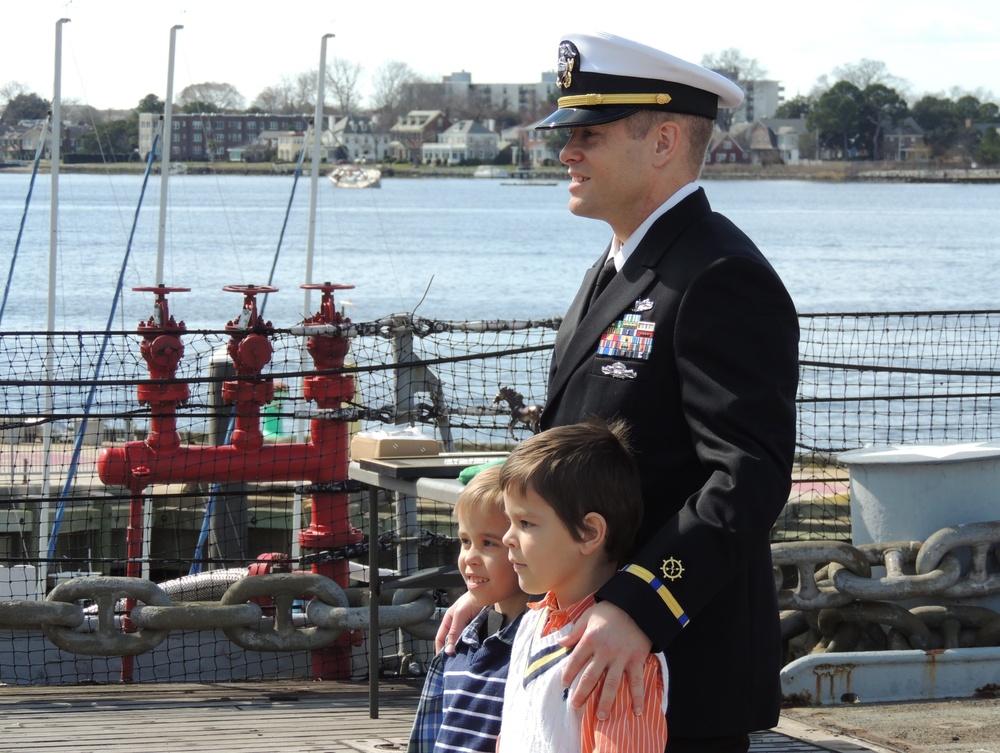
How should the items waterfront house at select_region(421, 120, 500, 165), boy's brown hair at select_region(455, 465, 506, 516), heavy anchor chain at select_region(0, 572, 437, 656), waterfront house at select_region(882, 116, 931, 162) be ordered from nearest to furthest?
boy's brown hair at select_region(455, 465, 506, 516) < heavy anchor chain at select_region(0, 572, 437, 656) < waterfront house at select_region(882, 116, 931, 162) < waterfront house at select_region(421, 120, 500, 165)

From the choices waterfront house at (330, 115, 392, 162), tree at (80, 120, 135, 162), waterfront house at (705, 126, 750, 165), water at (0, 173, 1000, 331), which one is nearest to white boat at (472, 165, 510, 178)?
waterfront house at (330, 115, 392, 162)

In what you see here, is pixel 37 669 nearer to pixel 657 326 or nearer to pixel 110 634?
pixel 110 634

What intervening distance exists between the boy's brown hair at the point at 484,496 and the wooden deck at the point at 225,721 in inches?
62.8

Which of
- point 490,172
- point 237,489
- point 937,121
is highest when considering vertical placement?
point 937,121

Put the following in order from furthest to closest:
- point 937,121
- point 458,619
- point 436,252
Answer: point 937,121 < point 436,252 < point 458,619

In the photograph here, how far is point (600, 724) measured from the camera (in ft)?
6.41

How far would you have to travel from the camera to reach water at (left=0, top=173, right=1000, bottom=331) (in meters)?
39.8

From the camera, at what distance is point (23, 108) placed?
104 feet

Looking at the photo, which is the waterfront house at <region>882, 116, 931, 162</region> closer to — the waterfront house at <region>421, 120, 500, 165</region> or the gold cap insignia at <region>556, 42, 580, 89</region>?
the waterfront house at <region>421, 120, 500, 165</region>

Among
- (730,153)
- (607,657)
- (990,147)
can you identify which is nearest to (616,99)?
(607,657)

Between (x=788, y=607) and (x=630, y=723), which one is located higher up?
(x=630, y=723)

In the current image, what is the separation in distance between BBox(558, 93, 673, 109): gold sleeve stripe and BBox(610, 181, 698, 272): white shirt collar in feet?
0.47

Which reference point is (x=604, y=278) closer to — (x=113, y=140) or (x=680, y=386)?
(x=680, y=386)

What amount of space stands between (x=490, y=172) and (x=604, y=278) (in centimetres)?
14055
